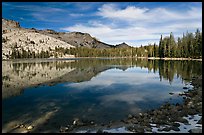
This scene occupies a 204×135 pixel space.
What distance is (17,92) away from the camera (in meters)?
40.9

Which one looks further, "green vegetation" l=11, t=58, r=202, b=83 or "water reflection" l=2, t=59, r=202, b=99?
"green vegetation" l=11, t=58, r=202, b=83

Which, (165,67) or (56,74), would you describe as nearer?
(56,74)

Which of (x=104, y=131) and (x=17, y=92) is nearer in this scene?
(x=104, y=131)

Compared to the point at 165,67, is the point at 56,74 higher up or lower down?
lower down

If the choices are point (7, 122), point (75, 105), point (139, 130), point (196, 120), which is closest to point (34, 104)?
point (75, 105)

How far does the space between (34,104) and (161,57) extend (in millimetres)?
163470

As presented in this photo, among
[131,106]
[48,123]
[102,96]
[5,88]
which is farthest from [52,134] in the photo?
[5,88]

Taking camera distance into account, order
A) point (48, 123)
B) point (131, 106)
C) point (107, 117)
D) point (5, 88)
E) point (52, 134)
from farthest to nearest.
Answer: point (5, 88) < point (131, 106) < point (107, 117) < point (48, 123) < point (52, 134)

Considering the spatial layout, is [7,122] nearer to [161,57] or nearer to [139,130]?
[139,130]

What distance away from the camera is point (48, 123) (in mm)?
22859

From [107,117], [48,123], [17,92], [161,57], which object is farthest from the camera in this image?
[161,57]

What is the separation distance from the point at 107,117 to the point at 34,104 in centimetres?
1248

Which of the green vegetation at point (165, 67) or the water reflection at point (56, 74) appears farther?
the green vegetation at point (165, 67)

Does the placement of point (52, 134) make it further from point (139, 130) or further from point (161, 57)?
point (161, 57)
